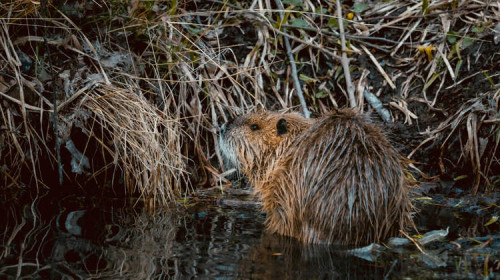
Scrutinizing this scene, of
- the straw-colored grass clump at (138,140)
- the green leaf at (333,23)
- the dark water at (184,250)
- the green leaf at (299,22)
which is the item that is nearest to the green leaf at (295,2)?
the green leaf at (299,22)

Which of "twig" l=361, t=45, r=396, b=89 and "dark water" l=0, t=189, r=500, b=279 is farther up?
"twig" l=361, t=45, r=396, b=89

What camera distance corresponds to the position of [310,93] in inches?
185

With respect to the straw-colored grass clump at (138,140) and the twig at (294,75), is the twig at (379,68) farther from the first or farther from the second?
the straw-colored grass clump at (138,140)

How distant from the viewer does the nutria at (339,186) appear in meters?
2.85

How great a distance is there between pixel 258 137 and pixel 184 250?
1122mm

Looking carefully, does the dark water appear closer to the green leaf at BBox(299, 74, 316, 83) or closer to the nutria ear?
the nutria ear

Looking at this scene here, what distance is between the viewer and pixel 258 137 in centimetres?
365

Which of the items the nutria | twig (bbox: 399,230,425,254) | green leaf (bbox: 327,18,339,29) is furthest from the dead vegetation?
twig (bbox: 399,230,425,254)

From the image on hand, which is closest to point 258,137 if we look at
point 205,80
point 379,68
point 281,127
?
point 281,127

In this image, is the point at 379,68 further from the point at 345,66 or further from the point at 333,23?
the point at 333,23

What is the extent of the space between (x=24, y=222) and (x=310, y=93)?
243 cm

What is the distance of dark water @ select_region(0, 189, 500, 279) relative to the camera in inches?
93.5

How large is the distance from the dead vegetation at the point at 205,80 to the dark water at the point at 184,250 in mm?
337

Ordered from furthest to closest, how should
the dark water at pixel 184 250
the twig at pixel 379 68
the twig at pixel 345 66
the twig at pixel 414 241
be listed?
the twig at pixel 379 68 < the twig at pixel 345 66 < the twig at pixel 414 241 < the dark water at pixel 184 250
